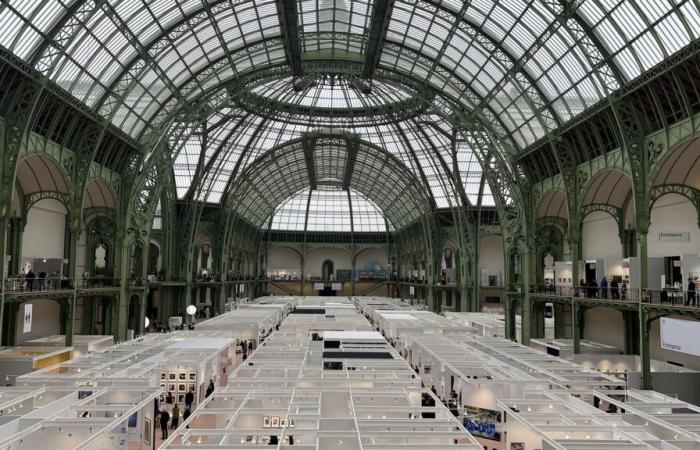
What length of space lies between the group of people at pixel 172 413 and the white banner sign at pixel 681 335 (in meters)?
23.6

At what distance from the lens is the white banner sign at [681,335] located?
89.2 ft

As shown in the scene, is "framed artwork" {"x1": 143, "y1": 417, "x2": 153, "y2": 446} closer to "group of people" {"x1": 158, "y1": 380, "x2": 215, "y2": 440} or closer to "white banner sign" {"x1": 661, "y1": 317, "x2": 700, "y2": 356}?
"group of people" {"x1": 158, "y1": 380, "x2": 215, "y2": 440}

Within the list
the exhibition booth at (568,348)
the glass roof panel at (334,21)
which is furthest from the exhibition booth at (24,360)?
the exhibition booth at (568,348)

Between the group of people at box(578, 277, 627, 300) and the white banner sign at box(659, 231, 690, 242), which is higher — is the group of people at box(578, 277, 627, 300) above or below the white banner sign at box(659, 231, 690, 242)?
below

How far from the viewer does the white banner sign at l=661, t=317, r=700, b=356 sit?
89.2ft

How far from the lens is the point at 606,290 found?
3644 centimetres

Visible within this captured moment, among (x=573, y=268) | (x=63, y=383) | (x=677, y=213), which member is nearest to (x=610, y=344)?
(x=573, y=268)

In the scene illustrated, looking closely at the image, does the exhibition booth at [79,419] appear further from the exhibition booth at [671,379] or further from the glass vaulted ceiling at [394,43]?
the exhibition booth at [671,379]

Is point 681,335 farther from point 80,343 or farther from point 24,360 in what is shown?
point 80,343

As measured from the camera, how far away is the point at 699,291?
27.0m

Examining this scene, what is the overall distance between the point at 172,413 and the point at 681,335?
25798 millimetres

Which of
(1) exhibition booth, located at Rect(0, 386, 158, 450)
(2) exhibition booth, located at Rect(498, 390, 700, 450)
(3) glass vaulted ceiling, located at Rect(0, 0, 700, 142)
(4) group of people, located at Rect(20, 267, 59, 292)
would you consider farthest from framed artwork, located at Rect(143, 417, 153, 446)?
(3) glass vaulted ceiling, located at Rect(0, 0, 700, 142)

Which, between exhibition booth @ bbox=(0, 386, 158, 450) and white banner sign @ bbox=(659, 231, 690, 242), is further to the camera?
white banner sign @ bbox=(659, 231, 690, 242)

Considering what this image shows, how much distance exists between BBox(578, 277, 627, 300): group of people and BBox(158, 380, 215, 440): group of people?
2463cm
